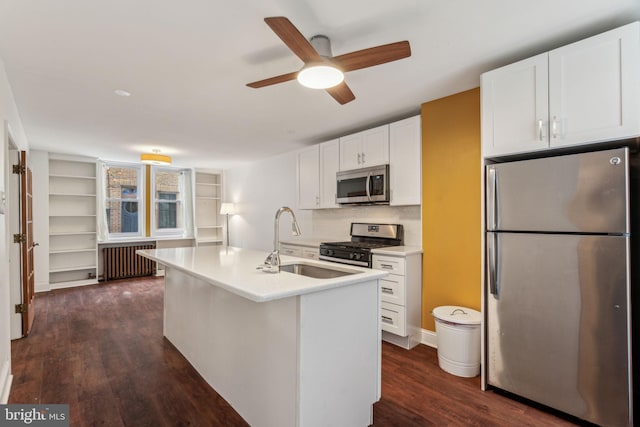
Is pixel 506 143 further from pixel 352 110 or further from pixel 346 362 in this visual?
pixel 346 362

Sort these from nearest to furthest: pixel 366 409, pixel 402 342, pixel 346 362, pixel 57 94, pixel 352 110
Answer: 1. pixel 346 362
2. pixel 366 409
3. pixel 57 94
4. pixel 402 342
5. pixel 352 110

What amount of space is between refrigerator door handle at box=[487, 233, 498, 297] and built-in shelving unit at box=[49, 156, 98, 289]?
647cm

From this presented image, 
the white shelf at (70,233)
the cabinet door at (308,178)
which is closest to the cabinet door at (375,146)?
the cabinet door at (308,178)

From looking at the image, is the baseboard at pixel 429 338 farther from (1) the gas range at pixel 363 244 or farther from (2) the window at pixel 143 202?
(2) the window at pixel 143 202

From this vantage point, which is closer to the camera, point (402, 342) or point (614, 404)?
point (614, 404)

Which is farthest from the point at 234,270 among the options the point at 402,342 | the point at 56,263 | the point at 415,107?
the point at 56,263

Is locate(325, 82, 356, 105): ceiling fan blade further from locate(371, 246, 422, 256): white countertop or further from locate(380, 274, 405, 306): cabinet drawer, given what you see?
locate(380, 274, 405, 306): cabinet drawer

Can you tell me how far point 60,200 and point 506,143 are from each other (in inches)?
275

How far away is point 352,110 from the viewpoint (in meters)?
3.29

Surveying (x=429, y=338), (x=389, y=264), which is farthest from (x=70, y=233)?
(x=429, y=338)

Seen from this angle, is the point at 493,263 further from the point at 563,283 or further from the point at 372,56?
the point at 372,56

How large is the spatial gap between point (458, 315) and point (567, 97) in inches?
68.7

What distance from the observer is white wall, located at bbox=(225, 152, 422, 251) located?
374cm

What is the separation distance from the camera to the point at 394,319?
299 cm
